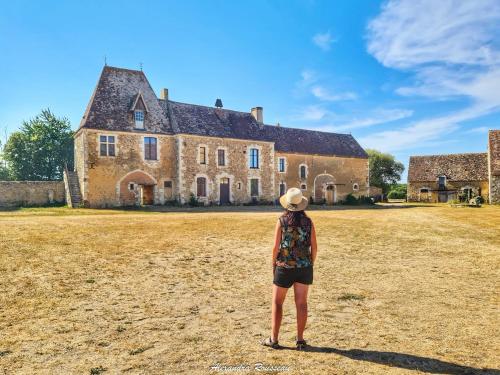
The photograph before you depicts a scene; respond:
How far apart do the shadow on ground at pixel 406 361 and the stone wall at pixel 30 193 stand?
1132 inches

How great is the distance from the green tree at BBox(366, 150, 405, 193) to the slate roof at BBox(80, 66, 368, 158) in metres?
30.6

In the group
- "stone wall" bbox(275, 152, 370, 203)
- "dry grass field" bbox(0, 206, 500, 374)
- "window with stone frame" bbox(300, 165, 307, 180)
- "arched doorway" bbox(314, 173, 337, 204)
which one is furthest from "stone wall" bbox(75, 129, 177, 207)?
"arched doorway" bbox(314, 173, 337, 204)

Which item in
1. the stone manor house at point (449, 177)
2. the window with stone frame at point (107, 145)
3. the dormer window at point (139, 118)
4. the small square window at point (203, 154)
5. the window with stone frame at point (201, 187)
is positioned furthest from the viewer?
the stone manor house at point (449, 177)

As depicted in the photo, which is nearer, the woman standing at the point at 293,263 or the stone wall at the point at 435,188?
the woman standing at the point at 293,263

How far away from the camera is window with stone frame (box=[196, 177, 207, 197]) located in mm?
30219

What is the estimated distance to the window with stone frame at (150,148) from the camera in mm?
28109

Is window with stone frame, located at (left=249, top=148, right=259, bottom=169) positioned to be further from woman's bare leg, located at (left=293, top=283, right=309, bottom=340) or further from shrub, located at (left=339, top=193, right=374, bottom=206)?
woman's bare leg, located at (left=293, top=283, right=309, bottom=340)

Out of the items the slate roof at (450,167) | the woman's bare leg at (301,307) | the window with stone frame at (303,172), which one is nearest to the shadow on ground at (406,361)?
the woman's bare leg at (301,307)

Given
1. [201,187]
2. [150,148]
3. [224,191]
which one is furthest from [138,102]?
[224,191]

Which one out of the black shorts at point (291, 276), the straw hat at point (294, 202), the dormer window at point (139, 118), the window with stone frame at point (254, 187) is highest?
the dormer window at point (139, 118)

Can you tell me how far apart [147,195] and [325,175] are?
18.9 m

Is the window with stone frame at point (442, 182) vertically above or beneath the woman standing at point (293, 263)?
above

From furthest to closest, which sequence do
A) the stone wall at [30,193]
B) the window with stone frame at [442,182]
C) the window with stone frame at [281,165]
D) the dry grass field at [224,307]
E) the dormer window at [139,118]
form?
the window with stone frame at [442,182] < the window with stone frame at [281,165] < the dormer window at [139,118] < the stone wall at [30,193] < the dry grass field at [224,307]

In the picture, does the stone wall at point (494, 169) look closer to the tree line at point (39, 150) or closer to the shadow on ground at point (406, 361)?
the shadow on ground at point (406, 361)
